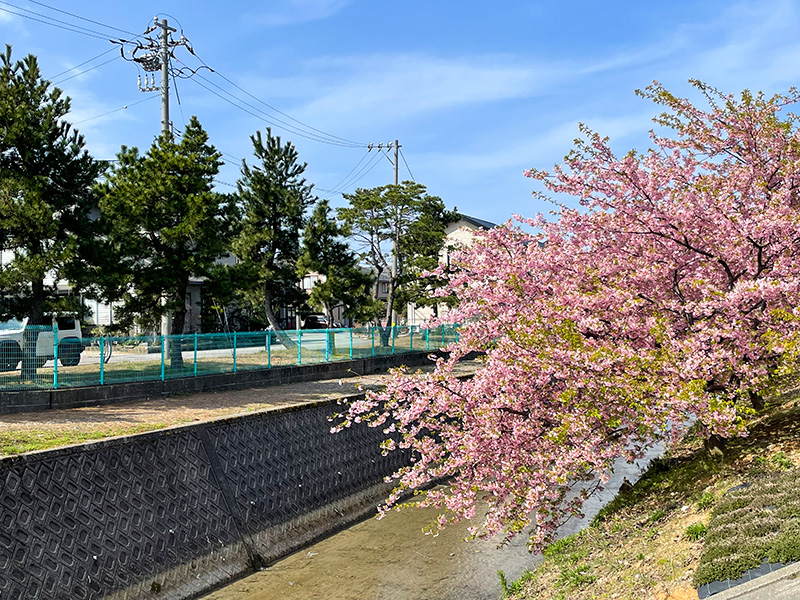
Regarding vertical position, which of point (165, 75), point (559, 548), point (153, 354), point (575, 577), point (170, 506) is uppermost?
point (165, 75)

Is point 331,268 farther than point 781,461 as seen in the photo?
Yes

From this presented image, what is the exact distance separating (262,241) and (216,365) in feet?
38.4

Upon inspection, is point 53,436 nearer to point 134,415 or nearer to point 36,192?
point 134,415

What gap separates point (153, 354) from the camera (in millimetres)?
16344

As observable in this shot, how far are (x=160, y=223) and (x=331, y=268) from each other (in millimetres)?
10610

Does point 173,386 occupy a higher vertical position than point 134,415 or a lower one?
higher

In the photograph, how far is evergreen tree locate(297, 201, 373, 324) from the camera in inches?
1106

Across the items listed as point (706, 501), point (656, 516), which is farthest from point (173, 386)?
point (706, 501)

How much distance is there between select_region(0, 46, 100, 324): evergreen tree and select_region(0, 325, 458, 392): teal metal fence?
2.02 metres

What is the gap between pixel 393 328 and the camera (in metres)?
27.7

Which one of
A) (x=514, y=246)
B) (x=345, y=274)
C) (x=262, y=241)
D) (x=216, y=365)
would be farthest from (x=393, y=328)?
(x=514, y=246)

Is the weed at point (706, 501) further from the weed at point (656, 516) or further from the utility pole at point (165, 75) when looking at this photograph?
the utility pole at point (165, 75)

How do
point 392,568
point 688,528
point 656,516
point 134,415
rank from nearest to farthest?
point 688,528
point 656,516
point 392,568
point 134,415

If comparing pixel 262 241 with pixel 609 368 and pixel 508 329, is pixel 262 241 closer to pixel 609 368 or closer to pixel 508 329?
pixel 508 329
